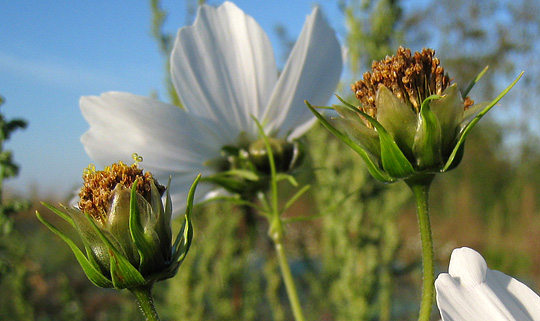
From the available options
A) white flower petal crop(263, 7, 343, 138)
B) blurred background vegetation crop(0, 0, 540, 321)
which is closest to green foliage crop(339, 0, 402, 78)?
blurred background vegetation crop(0, 0, 540, 321)

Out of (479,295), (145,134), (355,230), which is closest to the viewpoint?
(479,295)

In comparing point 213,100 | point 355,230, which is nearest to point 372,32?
point 355,230

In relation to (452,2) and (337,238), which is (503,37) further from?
(337,238)

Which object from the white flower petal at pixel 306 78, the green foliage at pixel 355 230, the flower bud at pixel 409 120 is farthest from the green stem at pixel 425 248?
the green foliage at pixel 355 230

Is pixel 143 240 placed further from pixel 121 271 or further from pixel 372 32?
pixel 372 32

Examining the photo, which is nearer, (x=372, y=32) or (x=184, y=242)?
(x=184, y=242)

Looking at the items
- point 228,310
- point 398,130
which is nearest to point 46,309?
point 228,310

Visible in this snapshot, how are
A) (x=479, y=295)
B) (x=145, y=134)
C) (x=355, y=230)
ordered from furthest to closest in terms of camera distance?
1. (x=355, y=230)
2. (x=145, y=134)
3. (x=479, y=295)
